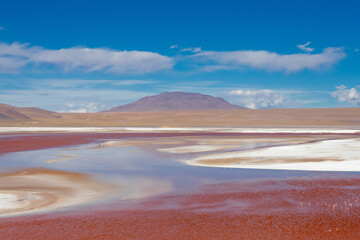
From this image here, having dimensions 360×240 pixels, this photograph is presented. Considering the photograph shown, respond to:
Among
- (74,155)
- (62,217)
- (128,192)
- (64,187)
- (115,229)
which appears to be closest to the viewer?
(115,229)

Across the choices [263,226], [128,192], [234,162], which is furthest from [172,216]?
[234,162]

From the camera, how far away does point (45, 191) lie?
13.5 metres

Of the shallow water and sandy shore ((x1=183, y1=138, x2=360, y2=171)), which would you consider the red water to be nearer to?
the shallow water

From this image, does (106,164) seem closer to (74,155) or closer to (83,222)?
(74,155)

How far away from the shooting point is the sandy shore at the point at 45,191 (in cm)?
1121

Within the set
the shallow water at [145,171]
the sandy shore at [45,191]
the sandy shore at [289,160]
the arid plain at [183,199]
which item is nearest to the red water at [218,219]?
the arid plain at [183,199]

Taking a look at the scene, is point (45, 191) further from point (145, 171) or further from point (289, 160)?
point (289, 160)

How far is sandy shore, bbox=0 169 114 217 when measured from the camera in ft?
36.8

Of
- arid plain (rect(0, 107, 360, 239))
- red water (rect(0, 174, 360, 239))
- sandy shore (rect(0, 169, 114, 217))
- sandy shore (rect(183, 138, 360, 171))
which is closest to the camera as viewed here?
red water (rect(0, 174, 360, 239))

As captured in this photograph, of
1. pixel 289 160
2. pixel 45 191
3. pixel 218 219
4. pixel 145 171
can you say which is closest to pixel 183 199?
pixel 218 219

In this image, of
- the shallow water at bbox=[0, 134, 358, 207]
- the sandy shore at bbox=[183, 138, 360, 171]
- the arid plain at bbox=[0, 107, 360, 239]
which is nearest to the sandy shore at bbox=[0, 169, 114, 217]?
the arid plain at bbox=[0, 107, 360, 239]

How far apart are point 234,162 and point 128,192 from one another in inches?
350

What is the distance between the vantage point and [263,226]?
9.39 meters

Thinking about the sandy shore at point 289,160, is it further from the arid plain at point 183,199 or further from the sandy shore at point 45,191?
the sandy shore at point 45,191
